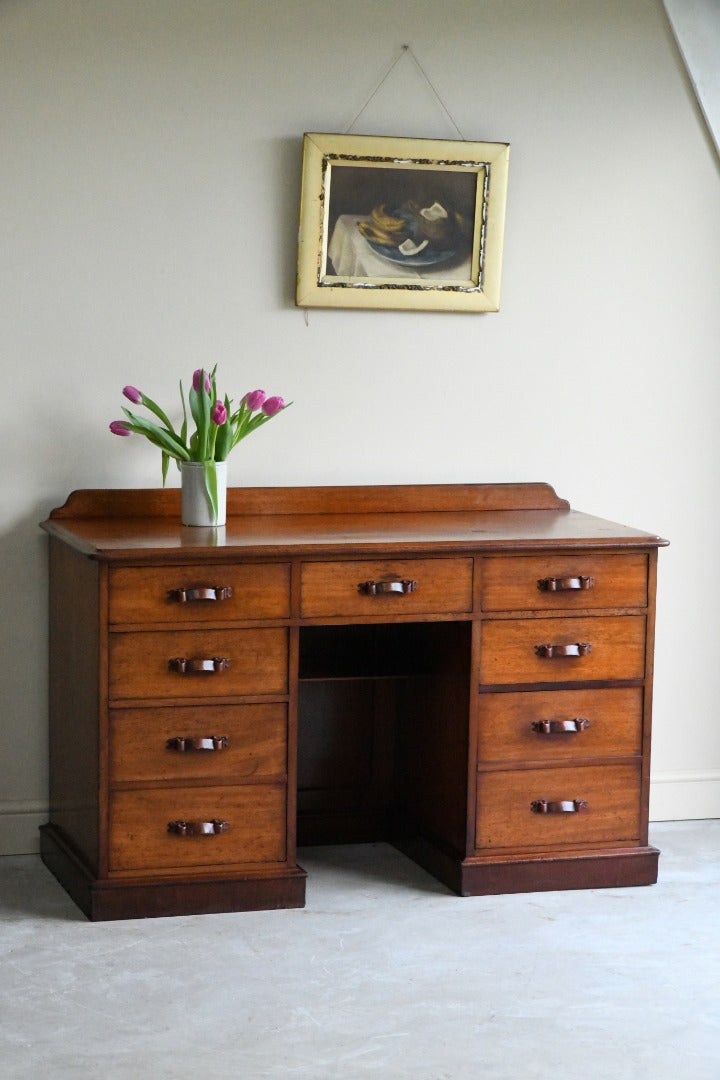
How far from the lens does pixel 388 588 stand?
11.0 feet

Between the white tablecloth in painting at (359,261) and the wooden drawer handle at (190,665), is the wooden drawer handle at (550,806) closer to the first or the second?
the wooden drawer handle at (190,665)

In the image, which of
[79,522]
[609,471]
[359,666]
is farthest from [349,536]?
Result: [609,471]

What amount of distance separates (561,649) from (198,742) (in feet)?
2.87

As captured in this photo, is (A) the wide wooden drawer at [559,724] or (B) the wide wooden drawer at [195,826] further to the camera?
(A) the wide wooden drawer at [559,724]

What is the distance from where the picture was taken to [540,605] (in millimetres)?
3465

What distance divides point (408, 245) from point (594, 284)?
55 centimetres

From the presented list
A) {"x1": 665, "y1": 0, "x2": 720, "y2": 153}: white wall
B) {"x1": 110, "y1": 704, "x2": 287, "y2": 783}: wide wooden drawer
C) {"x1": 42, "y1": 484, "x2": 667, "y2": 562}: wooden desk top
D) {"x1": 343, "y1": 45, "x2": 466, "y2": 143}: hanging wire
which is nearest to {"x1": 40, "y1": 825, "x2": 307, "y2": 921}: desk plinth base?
{"x1": 110, "y1": 704, "x2": 287, "y2": 783}: wide wooden drawer

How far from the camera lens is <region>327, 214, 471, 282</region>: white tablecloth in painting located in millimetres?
3775

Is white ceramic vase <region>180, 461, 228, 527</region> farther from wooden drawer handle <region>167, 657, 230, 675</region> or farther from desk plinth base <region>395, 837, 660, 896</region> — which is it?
desk plinth base <region>395, 837, 660, 896</region>

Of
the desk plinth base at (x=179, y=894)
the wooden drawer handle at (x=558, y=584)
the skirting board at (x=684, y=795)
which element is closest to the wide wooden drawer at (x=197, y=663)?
the desk plinth base at (x=179, y=894)

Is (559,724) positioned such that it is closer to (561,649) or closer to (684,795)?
(561,649)

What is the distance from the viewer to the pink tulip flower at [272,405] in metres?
3.51

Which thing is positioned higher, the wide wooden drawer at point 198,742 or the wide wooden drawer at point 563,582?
the wide wooden drawer at point 563,582

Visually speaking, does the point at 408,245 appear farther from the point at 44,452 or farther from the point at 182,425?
the point at 44,452
